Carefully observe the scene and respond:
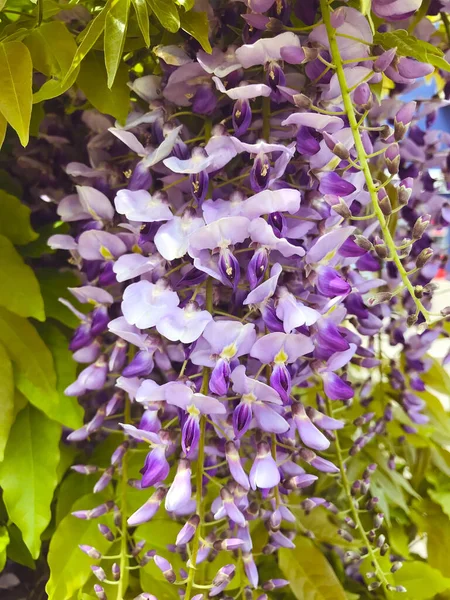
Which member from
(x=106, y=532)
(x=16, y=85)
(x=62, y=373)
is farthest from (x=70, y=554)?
(x=16, y=85)

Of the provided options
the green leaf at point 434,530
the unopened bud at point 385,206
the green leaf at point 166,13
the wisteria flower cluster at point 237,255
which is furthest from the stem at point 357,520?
the green leaf at point 166,13

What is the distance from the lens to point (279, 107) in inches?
17.6

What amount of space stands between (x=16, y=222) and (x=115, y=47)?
0.23m

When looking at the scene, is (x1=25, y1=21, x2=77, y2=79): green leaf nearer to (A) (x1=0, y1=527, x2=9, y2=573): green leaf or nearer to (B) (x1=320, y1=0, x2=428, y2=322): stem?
(B) (x1=320, y1=0, x2=428, y2=322): stem

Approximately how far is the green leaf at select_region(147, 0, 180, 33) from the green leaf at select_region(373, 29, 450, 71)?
135 mm

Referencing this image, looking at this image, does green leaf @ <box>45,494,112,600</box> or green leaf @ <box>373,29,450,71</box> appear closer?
green leaf @ <box>373,29,450,71</box>

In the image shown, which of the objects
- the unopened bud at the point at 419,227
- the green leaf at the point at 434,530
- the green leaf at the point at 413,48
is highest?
the green leaf at the point at 413,48

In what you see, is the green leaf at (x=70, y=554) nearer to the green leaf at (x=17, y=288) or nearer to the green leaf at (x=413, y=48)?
the green leaf at (x=17, y=288)

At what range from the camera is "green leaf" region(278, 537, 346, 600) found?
1.68 feet

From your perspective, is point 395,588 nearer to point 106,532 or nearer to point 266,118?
point 106,532

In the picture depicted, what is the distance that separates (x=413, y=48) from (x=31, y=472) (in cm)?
44

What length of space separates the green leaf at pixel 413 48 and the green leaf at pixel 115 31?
0.17m

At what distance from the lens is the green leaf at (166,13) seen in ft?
1.16

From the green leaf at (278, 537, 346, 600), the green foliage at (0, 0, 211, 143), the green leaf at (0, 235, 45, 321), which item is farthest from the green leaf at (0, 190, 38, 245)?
the green leaf at (278, 537, 346, 600)
